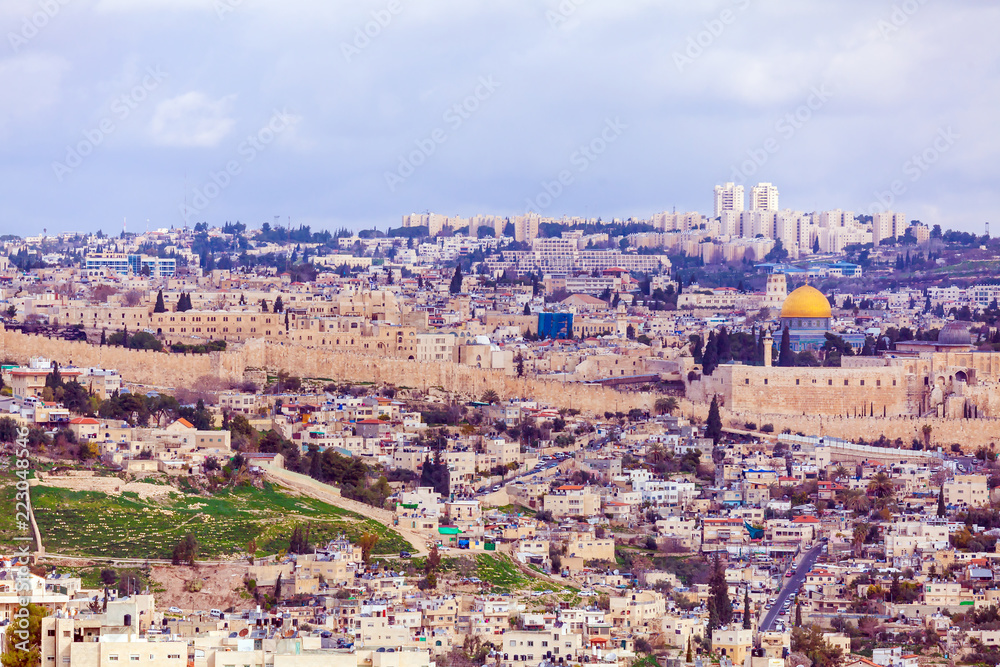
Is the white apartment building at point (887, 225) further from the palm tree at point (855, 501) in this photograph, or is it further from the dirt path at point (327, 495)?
the dirt path at point (327, 495)

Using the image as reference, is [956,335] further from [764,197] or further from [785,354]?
[764,197]

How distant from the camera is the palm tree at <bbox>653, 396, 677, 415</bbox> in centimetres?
5650

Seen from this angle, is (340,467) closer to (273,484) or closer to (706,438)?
(273,484)

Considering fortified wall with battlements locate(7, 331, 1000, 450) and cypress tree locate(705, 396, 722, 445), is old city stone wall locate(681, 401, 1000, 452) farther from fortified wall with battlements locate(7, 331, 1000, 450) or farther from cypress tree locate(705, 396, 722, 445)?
cypress tree locate(705, 396, 722, 445)

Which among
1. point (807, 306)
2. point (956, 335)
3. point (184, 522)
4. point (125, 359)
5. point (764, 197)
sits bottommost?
point (184, 522)

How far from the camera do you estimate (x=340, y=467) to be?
45.5m

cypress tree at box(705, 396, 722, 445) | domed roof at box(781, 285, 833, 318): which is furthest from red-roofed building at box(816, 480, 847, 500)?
domed roof at box(781, 285, 833, 318)

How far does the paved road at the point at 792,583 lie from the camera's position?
38025mm

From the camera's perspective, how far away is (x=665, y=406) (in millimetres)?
A: 56531

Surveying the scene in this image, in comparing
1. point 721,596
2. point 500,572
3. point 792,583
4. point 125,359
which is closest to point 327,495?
point 500,572

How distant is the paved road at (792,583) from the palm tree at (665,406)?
40.8 feet

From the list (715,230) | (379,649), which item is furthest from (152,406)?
(715,230)

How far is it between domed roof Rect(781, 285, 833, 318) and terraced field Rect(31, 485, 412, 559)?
27.9 metres

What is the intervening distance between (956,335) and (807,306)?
7.08 metres
